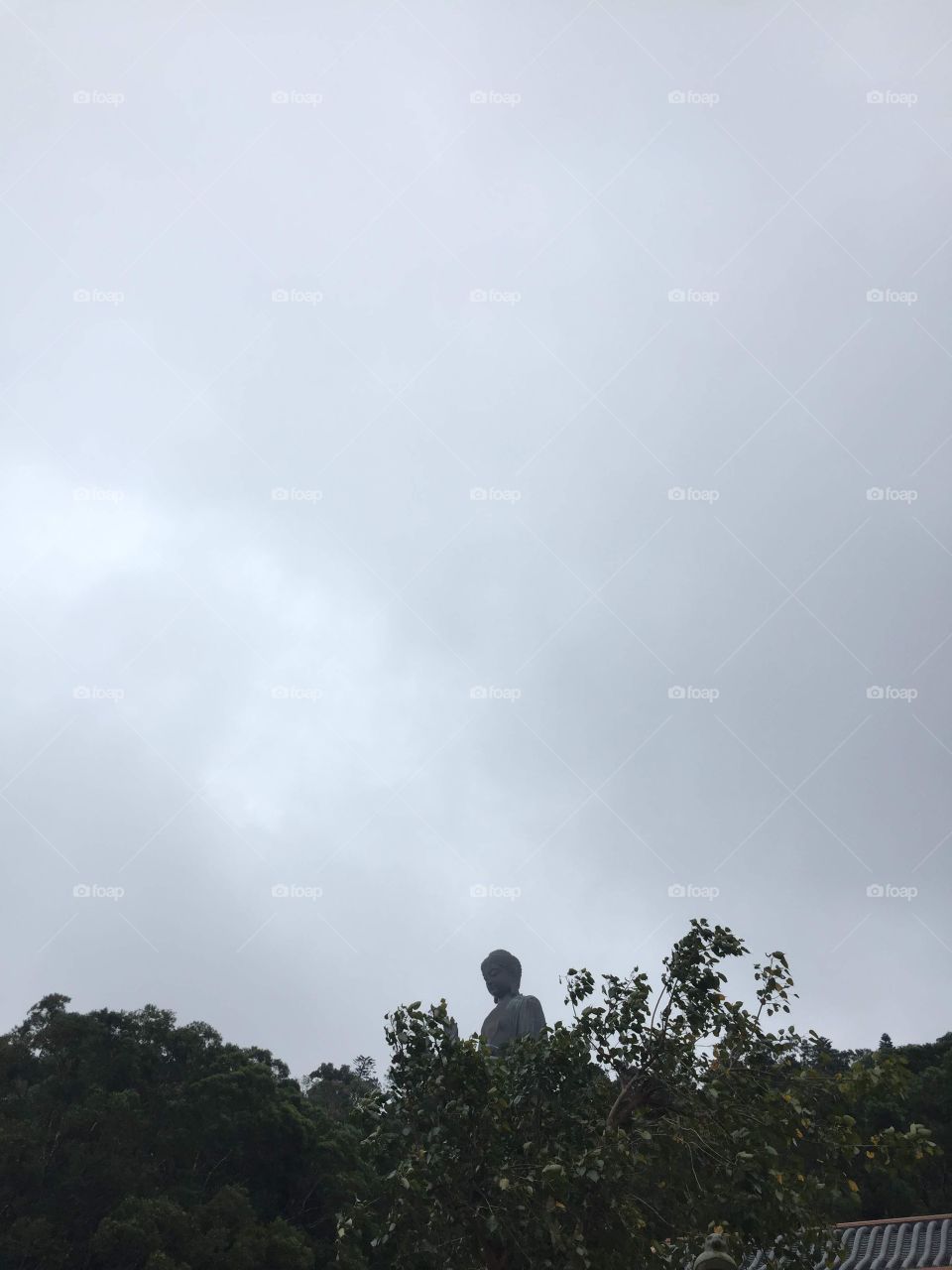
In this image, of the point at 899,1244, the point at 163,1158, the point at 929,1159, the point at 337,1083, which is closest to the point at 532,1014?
the point at 899,1244

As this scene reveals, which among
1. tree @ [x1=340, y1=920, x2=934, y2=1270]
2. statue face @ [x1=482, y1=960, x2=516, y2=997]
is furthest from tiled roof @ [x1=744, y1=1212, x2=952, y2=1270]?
tree @ [x1=340, y1=920, x2=934, y2=1270]

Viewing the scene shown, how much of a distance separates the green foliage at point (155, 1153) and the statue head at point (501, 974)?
24.0ft

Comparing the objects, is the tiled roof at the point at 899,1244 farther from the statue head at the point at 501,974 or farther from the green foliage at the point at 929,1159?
the green foliage at the point at 929,1159

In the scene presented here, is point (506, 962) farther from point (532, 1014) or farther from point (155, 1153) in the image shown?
point (155, 1153)

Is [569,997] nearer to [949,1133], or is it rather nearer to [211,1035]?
[211,1035]

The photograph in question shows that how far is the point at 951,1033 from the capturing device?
33.4 m

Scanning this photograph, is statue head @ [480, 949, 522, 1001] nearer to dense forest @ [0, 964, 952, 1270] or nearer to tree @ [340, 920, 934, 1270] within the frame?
dense forest @ [0, 964, 952, 1270]

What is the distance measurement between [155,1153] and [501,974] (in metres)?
9.48

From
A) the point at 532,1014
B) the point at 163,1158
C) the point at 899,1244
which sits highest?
the point at 532,1014

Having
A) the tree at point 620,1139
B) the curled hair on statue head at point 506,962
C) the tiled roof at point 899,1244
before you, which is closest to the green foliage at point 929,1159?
the tiled roof at point 899,1244

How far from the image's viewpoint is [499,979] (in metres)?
16.0

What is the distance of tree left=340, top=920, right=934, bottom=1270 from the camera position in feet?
22.1

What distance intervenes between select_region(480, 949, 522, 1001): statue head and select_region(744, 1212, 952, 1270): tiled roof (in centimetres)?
459

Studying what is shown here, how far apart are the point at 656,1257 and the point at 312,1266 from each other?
15849 millimetres
